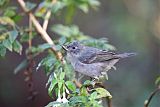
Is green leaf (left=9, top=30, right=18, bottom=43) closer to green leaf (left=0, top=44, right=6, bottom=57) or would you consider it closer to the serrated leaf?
green leaf (left=0, top=44, right=6, bottom=57)

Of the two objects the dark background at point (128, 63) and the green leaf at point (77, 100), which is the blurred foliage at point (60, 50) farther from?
the dark background at point (128, 63)

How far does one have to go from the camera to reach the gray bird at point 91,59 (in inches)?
142

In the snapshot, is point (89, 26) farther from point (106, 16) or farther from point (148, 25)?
point (148, 25)

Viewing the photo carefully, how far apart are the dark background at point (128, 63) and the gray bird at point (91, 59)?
182 centimetres

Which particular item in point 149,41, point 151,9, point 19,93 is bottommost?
point 19,93

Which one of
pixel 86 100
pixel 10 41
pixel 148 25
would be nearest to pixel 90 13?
pixel 148 25

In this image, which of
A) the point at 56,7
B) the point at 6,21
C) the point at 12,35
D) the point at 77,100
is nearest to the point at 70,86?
the point at 77,100

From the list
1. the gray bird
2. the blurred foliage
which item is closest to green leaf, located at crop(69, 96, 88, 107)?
the blurred foliage

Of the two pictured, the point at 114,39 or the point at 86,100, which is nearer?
the point at 86,100

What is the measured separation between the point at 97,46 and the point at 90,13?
461 cm

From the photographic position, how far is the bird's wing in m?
3.67

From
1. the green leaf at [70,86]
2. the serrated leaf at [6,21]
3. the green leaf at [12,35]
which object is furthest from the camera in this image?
the serrated leaf at [6,21]

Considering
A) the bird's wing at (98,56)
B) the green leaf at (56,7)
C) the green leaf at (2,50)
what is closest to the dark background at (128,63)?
the bird's wing at (98,56)

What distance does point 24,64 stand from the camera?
3.65 meters
